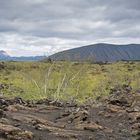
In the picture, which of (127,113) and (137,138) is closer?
(137,138)

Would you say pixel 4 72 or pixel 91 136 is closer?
pixel 91 136

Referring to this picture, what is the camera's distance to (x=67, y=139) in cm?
1318

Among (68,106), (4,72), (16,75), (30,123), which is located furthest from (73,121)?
(4,72)

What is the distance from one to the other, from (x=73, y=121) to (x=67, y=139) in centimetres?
262

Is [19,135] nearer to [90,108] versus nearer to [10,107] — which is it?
[10,107]

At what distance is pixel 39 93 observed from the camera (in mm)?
35750

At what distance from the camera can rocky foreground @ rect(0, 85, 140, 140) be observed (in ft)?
43.8

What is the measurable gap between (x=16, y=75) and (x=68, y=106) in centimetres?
6171

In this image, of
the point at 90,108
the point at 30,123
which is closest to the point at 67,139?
the point at 30,123

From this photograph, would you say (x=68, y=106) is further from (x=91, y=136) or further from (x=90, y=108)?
(x=91, y=136)

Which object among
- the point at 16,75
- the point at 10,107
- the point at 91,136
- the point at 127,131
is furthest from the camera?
the point at 16,75

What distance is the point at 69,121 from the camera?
52.0ft

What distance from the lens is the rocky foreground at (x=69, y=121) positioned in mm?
13361

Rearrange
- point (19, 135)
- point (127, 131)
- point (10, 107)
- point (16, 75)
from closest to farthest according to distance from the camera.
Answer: point (19, 135), point (127, 131), point (10, 107), point (16, 75)
